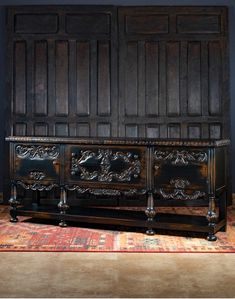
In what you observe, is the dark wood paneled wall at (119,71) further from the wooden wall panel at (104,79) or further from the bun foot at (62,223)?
the bun foot at (62,223)

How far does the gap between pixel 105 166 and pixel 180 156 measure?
2.28 ft

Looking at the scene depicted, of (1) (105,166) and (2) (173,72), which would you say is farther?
(2) (173,72)

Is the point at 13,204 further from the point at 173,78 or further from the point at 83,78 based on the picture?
the point at 173,78

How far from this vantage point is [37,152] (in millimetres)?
5066

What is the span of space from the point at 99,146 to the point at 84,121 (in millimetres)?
1695

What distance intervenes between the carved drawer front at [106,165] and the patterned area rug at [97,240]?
1.50ft

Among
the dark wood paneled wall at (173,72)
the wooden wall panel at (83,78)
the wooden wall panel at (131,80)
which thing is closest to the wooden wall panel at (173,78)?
the dark wood paneled wall at (173,72)

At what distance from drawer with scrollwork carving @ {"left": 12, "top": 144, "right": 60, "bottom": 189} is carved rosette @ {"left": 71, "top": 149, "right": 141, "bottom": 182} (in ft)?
0.67

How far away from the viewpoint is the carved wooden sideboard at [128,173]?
15.0 ft

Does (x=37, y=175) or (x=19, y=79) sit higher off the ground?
(x=19, y=79)

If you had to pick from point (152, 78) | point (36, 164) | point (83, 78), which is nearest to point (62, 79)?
point (83, 78)

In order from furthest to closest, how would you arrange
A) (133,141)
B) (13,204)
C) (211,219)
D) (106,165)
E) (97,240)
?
(13,204) < (106,165) < (133,141) < (211,219) < (97,240)

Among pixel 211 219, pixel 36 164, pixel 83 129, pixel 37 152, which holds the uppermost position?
pixel 83 129

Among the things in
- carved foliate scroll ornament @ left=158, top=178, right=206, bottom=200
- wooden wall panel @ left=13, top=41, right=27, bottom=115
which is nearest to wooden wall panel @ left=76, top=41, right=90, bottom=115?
wooden wall panel @ left=13, top=41, right=27, bottom=115
